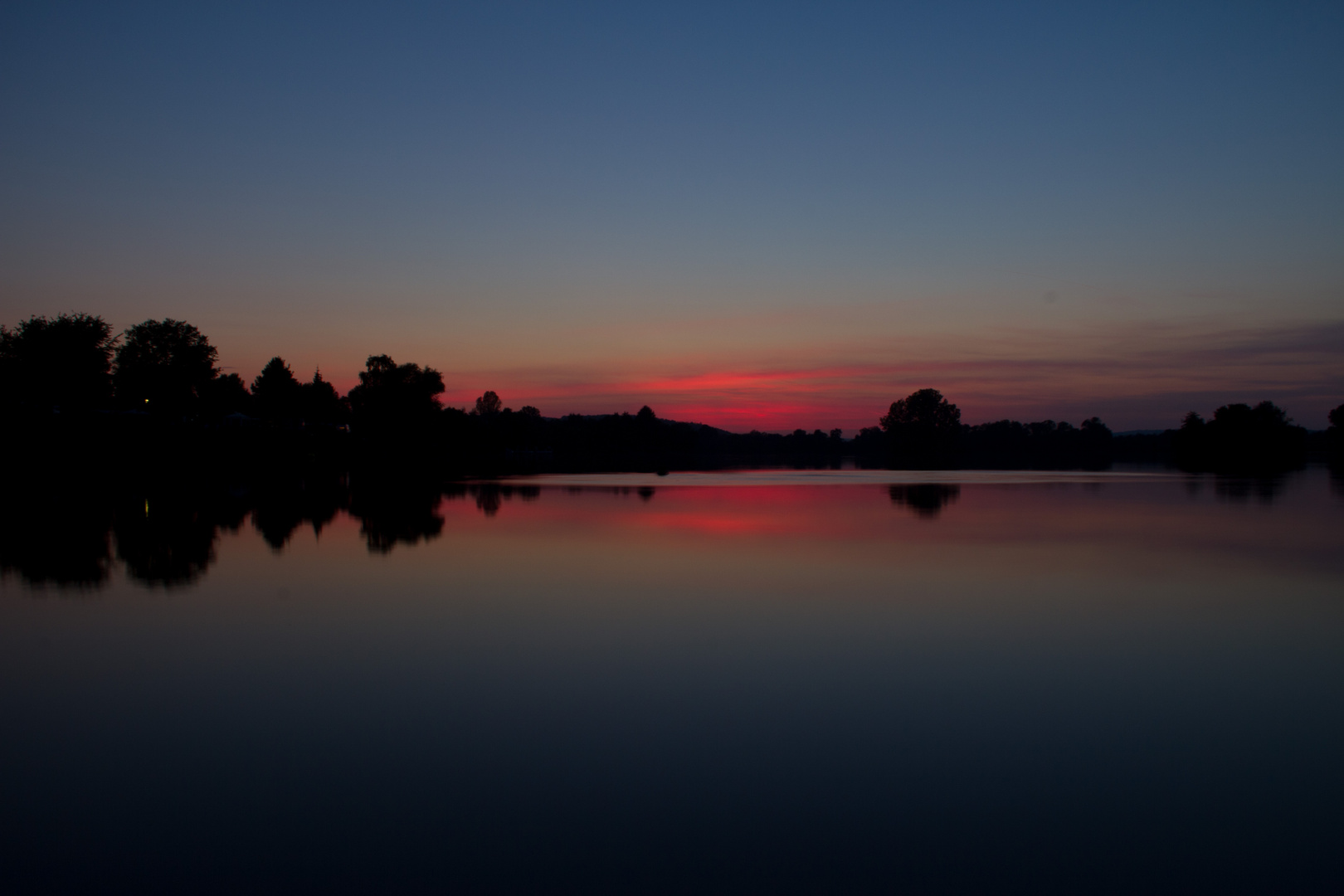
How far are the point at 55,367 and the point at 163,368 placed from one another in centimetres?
1839

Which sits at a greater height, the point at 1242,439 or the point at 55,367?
the point at 55,367

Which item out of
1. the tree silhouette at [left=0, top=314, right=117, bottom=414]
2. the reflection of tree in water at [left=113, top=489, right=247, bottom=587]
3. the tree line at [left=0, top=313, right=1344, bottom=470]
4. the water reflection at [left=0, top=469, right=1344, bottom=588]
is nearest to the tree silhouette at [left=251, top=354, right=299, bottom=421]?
the tree line at [left=0, top=313, right=1344, bottom=470]

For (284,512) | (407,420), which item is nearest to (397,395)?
(407,420)

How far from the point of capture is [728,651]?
9.96m

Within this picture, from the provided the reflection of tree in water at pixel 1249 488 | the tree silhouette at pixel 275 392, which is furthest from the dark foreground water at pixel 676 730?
the tree silhouette at pixel 275 392

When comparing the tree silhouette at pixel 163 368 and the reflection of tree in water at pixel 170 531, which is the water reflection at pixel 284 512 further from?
the tree silhouette at pixel 163 368

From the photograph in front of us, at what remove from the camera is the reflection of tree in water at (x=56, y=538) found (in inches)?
581

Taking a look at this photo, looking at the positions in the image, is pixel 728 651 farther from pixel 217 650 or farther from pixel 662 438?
pixel 662 438

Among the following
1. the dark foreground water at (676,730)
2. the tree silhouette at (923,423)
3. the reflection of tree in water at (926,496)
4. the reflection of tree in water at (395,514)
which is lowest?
the dark foreground water at (676,730)

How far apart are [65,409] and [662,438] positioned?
121 metres

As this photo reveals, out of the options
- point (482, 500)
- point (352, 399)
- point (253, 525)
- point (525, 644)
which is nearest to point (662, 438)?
point (352, 399)

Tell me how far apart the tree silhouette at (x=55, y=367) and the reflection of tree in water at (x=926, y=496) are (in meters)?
52.2

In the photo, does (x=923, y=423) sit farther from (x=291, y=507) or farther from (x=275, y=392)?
(x=291, y=507)

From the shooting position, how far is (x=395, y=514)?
2803 centimetres
